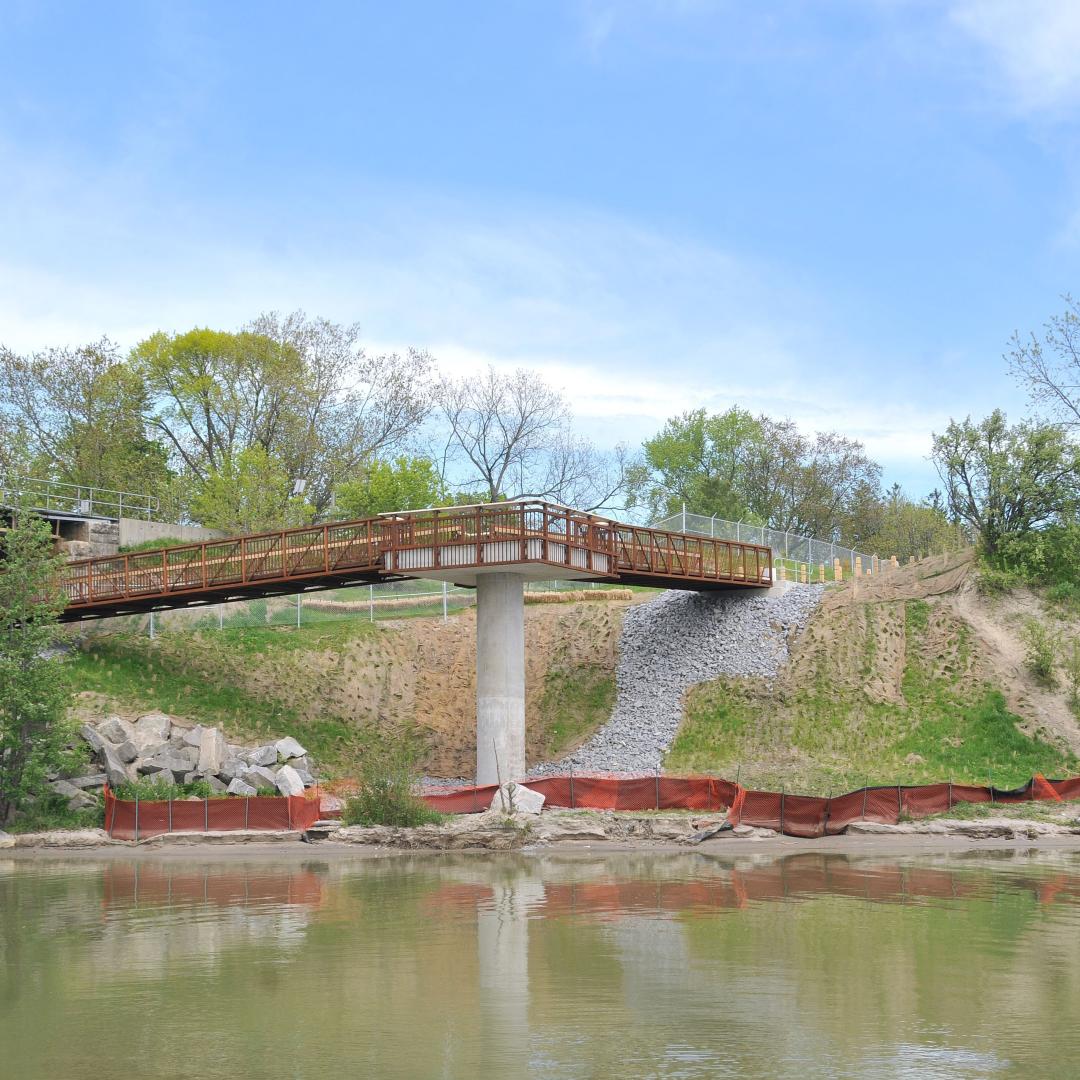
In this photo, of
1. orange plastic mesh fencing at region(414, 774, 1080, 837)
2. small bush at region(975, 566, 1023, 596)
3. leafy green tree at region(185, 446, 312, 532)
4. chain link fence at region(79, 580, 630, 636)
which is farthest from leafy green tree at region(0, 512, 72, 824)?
small bush at region(975, 566, 1023, 596)

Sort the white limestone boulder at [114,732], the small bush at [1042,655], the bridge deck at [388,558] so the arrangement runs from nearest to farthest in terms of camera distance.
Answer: the white limestone boulder at [114,732] → the bridge deck at [388,558] → the small bush at [1042,655]

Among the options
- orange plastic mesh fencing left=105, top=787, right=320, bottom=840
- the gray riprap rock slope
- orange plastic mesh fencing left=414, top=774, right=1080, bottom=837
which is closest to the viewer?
orange plastic mesh fencing left=414, top=774, right=1080, bottom=837

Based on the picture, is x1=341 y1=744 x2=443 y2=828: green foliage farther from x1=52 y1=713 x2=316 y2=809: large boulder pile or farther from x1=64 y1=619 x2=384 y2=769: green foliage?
x1=64 y1=619 x2=384 y2=769: green foliage

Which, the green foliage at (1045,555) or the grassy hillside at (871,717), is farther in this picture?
the green foliage at (1045,555)

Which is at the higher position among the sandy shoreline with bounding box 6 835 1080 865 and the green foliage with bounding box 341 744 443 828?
the green foliage with bounding box 341 744 443 828

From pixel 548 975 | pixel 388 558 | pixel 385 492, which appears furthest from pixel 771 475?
pixel 548 975

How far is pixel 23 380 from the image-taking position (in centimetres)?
7288

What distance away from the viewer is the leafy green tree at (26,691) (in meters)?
37.6

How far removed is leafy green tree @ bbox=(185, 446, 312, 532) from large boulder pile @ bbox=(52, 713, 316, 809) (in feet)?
78.9

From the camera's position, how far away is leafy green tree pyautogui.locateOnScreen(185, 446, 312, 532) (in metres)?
68.0

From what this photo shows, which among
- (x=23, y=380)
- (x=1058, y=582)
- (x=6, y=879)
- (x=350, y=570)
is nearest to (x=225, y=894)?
(x=6, y=879)

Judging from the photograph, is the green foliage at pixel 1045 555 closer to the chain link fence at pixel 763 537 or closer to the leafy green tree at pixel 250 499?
the chain link fence at pixel 763 537

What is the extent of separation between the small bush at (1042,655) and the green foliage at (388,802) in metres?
24.7

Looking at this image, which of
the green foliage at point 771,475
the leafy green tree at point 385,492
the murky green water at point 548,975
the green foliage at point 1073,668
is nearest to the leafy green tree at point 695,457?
the green foliage at point 771,475
